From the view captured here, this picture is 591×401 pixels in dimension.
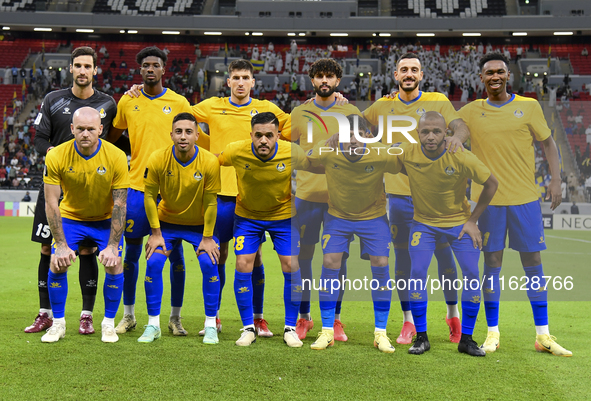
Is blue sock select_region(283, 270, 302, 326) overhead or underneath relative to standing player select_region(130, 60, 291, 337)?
underneath

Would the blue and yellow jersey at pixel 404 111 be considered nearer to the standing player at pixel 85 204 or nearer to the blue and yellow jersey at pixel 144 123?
the blue and yellow jersey at pixel 144 123

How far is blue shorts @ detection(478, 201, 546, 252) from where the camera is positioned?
4.79 m

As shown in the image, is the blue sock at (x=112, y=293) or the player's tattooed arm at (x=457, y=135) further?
the blue sock at (x=112, y=293)

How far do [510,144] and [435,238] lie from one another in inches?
42.1

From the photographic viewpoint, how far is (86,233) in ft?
16.0

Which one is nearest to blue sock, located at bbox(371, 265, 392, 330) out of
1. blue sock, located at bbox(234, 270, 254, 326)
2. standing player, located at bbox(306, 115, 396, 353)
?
standing player, located at bbox(306, 115, 396, 353)

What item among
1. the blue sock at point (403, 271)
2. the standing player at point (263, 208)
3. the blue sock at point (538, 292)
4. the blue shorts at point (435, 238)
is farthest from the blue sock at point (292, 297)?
the blue sock at point (538, 292)

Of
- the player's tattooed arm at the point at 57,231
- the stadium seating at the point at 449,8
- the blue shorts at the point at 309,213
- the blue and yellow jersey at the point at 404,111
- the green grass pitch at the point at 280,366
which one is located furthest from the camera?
the stadium seating at the point at 449,8

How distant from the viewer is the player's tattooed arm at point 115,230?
4773 millimetres

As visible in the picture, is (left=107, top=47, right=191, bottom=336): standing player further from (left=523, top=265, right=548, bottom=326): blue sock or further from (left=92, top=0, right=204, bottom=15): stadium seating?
(left=92, top=0, right=204, bottom=15): stadium seating

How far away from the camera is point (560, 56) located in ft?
116

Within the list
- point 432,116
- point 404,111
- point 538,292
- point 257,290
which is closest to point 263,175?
point 257,290

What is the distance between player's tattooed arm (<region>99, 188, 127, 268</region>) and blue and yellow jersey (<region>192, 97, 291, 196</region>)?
96 centimetres

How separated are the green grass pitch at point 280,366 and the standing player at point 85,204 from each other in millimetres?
428
